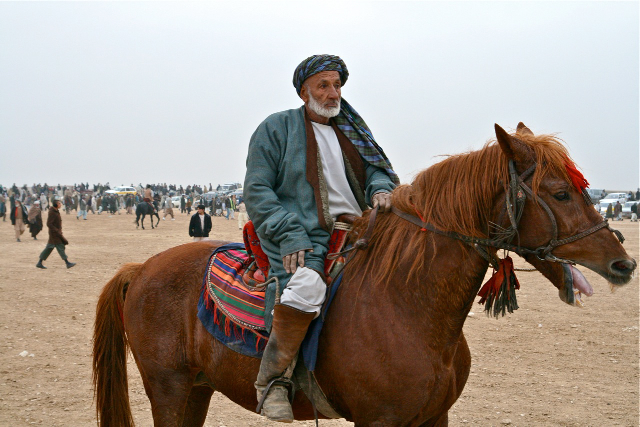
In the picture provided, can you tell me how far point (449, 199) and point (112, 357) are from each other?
2775 mm

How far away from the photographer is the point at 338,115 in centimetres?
334

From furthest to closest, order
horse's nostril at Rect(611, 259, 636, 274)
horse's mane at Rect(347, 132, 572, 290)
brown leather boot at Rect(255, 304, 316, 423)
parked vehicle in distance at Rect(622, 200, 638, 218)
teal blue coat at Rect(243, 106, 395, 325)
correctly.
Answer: parked vehicle in distance at Rect(622, 200, 638, 218) → teal blue coat at Rect(243, 106, 395, 325) → brown leather boot at Rect(255, 304, 316, 423) → horse's mane at Rect(347, 132, 572, 290) → horse's nostril at Rect(611, 259, 636, 274)

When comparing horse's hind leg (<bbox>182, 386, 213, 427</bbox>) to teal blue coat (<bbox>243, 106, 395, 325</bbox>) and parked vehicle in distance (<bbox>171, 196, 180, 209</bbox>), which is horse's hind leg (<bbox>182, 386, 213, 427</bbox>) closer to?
teal blue coat (<bbox>243, 106, 395, 325</bbox>)

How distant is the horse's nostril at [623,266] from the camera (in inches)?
90.7

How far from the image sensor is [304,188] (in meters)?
3.07

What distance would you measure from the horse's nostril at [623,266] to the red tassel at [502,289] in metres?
0.48

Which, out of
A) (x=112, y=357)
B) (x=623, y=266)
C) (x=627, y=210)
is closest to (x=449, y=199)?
(x=623, y=266)

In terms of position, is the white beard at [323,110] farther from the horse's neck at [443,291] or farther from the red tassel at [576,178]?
the red tassel at [576,178]

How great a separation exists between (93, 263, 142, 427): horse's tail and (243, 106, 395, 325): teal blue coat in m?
1.50

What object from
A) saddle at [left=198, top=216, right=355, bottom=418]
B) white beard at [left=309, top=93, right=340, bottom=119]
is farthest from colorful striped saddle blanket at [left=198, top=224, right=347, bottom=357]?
Answer: white beard at [left=309, top=93, right=340, bottom=119]

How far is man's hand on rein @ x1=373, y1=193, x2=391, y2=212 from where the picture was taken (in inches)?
117

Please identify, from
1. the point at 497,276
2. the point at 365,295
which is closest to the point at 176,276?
the point at 365,295

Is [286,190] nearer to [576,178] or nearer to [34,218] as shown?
[576,178]

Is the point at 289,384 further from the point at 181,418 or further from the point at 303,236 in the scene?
the point at 181,418
